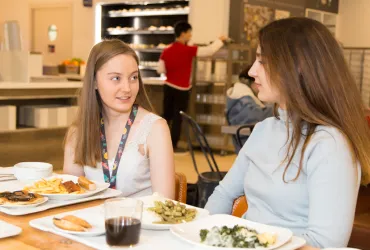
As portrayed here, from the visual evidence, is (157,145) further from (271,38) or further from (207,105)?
(207,105)

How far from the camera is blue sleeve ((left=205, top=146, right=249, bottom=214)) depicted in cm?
200

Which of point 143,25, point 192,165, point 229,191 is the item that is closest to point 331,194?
point 229,191

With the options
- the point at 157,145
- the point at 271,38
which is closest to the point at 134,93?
the point at 157,145

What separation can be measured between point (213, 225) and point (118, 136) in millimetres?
948

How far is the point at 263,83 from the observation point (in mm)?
1789

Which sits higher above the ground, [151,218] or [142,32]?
[142,32]

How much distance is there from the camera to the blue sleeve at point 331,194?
1590 mm

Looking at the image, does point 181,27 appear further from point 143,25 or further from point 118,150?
point 118,150

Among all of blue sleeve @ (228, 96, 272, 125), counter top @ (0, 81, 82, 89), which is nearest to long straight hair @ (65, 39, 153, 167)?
blue sleeve @ (228, 96, 272, 125)

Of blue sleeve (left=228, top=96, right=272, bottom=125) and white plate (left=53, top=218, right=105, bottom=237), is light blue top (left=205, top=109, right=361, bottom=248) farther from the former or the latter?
blue sleeve (left=228, top=96, right=272, bottom=125)

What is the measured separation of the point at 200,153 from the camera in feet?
26.4

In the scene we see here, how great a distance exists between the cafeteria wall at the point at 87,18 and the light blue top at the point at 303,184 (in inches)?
285

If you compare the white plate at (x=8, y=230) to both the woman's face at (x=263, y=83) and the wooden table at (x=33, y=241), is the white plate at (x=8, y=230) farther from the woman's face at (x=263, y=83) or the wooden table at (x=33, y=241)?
the woman's face at (x=263, y=83)

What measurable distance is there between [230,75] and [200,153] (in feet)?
3.89
